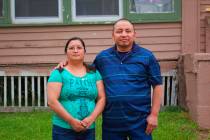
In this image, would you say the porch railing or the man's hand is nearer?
the man's hand

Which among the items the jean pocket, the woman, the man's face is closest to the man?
the man's face

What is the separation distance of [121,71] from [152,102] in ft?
1.27

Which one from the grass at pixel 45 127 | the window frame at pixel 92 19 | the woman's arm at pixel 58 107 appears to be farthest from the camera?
the window frame at pixel 92 19

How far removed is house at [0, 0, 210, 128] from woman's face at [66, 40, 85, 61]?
4.88m

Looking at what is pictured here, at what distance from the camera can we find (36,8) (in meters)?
9.16

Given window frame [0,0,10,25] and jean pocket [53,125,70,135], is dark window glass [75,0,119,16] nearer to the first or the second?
window frame [0,0,10,25]

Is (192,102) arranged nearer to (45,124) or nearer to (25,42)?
(45,124)

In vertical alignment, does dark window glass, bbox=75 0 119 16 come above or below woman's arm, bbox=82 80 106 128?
above

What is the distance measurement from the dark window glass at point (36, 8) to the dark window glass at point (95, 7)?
428 millimetres

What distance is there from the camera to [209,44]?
908cm

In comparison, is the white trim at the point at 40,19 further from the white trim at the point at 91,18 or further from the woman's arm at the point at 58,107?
the woman's arm at the point at 58,107

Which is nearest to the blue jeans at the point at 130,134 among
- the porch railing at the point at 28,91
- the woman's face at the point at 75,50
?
the woman's face at the point at 75,50

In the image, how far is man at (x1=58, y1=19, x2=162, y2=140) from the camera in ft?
13.8

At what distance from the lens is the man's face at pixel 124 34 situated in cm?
419
